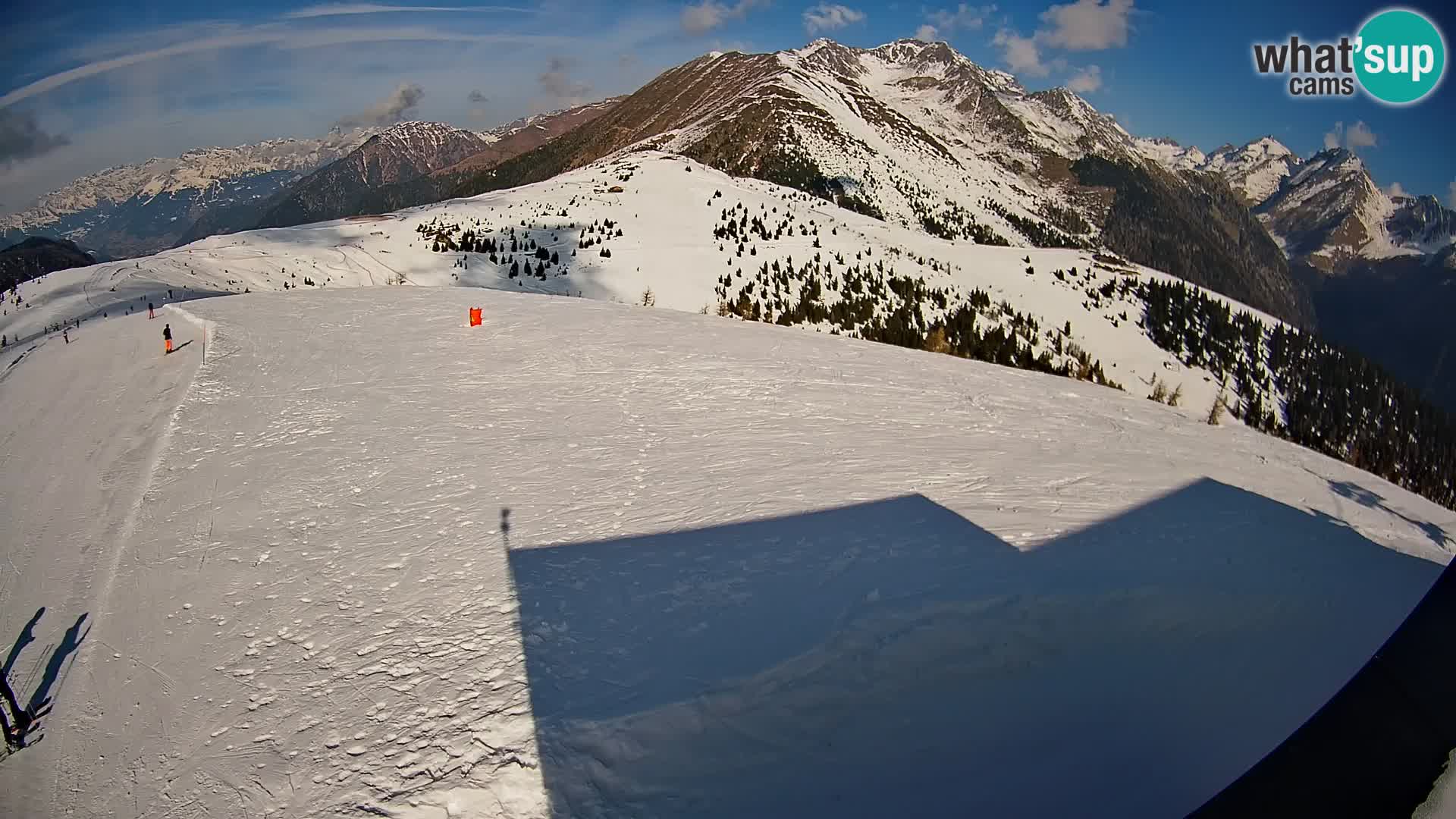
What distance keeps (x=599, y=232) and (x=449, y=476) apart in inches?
892

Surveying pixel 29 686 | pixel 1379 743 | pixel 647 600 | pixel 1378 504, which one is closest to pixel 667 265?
pixel 1378 504

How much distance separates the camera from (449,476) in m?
6.23

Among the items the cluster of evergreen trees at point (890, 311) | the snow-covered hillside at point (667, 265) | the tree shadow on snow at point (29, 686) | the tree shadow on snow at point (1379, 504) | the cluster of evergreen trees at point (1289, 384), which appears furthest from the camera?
the cluster of evergreen trees at point (1289, 384)

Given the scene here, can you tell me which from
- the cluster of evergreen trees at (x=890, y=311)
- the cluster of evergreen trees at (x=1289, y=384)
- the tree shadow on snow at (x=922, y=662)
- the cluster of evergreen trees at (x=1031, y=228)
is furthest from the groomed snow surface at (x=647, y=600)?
the cluster of evergreen trees at (x=1031, y=228)

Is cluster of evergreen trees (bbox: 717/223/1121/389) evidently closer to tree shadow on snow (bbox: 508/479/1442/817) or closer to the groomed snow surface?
the groomed snow surface

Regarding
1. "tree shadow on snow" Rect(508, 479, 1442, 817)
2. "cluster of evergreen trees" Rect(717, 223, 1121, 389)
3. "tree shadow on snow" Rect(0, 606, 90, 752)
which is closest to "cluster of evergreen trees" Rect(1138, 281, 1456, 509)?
"cluster of evergreen trees" Rect(717, 223, 1121, 389)

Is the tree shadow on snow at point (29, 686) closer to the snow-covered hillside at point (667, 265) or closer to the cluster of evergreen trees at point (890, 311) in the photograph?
the snow-covered hillside at point (667, 265)

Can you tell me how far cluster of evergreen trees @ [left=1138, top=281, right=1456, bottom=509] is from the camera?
96.6 feet

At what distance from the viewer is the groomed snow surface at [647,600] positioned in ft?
11.0

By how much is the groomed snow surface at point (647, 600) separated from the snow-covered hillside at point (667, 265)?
32.9 feet

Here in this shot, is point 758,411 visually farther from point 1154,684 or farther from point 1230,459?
point 1230,459

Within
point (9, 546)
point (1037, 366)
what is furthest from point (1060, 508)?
point (1037, 366)

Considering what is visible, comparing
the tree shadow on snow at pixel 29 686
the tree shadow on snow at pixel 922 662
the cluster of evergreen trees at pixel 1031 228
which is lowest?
the tree shadow on snow at pixel 29 686

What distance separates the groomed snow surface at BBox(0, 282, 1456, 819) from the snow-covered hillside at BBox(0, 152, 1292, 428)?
1004 cm
